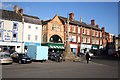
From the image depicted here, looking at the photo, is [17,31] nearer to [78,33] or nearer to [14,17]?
[14,17]

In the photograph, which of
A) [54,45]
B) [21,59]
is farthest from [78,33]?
[21,59]

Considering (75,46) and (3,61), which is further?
(75,46)

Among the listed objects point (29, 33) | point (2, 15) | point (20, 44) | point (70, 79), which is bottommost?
point (70, 79)

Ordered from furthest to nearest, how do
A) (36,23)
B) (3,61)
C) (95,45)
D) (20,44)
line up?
(95,45), (36,23), (20,44), (3,61)

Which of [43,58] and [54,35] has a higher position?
[54,35]

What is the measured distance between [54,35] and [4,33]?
15375 millimetres

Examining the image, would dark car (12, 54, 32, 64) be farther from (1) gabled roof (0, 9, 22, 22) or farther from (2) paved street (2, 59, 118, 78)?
(1) gabled roof (0, 9, 22, 22)

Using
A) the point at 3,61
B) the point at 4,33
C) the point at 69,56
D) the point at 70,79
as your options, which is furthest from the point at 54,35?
the point at 70,79

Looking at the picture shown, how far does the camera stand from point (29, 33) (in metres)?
43.6

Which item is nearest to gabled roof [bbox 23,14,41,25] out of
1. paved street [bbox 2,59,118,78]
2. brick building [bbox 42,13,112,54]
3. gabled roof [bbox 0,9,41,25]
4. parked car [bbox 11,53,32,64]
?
gabled roof [bbox 0,9,41,25]

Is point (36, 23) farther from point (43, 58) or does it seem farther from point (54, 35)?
point (43, 58)

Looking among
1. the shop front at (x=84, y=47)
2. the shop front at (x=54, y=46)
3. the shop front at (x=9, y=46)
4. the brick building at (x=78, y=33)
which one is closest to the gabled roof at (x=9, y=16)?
the shop front at (x=9, y=46)

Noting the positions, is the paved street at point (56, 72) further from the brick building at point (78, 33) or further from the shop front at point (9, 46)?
the brick building at point (78, 33)

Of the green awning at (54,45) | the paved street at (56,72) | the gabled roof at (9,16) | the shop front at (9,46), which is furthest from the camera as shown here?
the green awning at (54,45)
